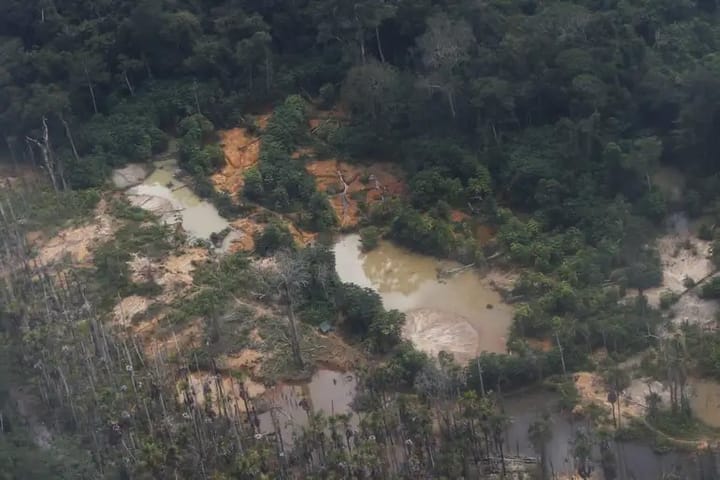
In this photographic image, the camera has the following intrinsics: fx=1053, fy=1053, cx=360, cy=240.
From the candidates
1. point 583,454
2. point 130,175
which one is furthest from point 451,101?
point 583,454

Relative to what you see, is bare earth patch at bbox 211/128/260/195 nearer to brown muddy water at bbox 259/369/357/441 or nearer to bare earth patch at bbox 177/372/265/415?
bare earth patch at bbox 177/372/265/415

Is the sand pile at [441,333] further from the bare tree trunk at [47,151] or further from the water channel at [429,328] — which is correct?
the bare tree trunk at [47,151]

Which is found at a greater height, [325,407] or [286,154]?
[286,154]

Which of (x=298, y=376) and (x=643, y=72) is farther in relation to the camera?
(x=643, y=72)

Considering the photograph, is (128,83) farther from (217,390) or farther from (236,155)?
(217,390)

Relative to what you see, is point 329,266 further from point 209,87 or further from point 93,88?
point 93,88

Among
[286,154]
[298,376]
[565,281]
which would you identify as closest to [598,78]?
[565,281]
